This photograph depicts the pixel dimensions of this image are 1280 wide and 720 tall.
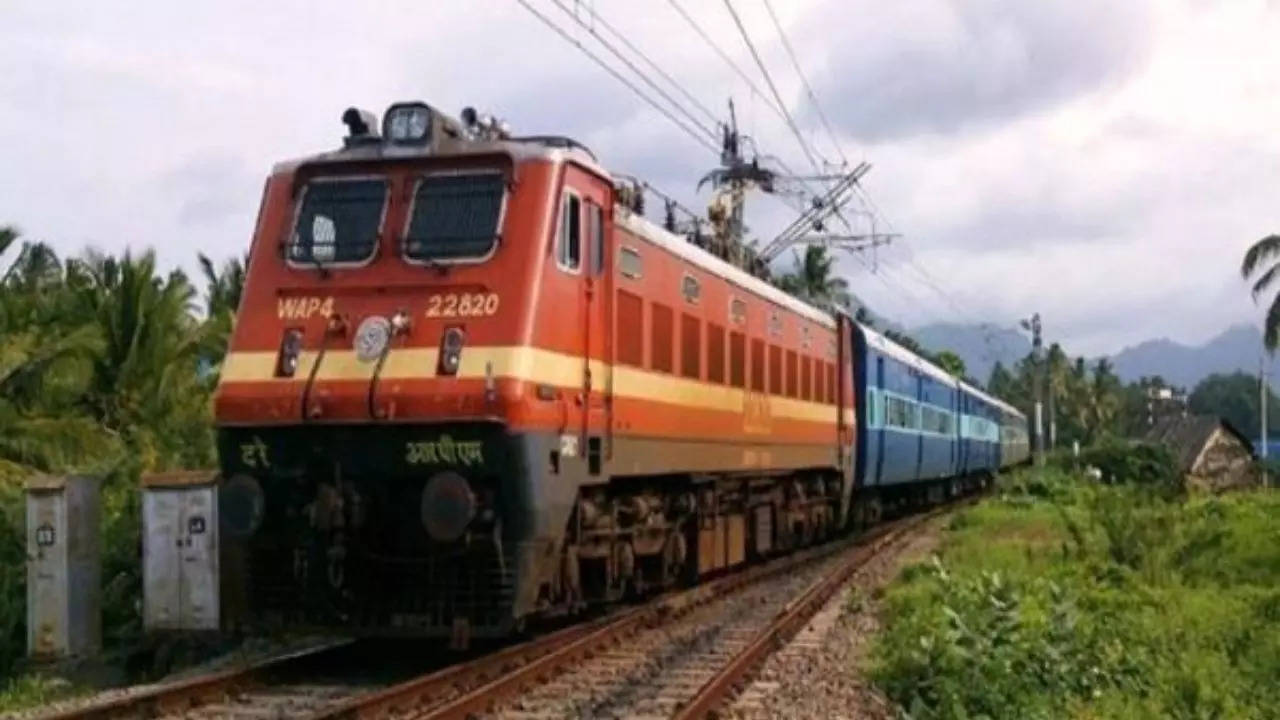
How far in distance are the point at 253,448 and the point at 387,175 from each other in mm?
2308

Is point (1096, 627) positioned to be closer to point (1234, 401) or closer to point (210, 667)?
point (210, 667)

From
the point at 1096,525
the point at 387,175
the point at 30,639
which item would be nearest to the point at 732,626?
the point at 387,175

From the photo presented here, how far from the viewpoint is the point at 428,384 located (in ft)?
36.4

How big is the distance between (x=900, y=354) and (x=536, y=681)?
76.0 ft

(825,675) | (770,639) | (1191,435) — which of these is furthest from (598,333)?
(1191,435)

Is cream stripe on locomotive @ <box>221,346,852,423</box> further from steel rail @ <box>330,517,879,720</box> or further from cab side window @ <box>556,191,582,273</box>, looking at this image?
steel rail @ <box>330,517,879,720</box>

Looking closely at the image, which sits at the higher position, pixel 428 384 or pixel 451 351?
pixel 451 351

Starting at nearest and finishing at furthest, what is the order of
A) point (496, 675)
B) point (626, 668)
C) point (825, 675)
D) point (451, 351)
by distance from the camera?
point (496, 675) < point (451, 351) < point (825, 675) < point (626, 668)

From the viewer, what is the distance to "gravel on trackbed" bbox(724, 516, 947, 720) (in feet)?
32.5

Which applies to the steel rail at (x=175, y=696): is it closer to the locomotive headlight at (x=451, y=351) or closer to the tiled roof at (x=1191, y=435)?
the locomotive headlight at (x=451, y=351)

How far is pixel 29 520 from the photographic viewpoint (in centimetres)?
1376

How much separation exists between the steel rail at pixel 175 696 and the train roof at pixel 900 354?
18.0 meters

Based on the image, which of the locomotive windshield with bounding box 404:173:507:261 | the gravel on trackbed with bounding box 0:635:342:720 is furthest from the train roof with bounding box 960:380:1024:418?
the locomotive windshield with bounding box 404:173:507:261

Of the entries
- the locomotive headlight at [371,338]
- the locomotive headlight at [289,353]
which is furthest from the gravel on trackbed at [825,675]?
the locomotive headlight at [289,353]
